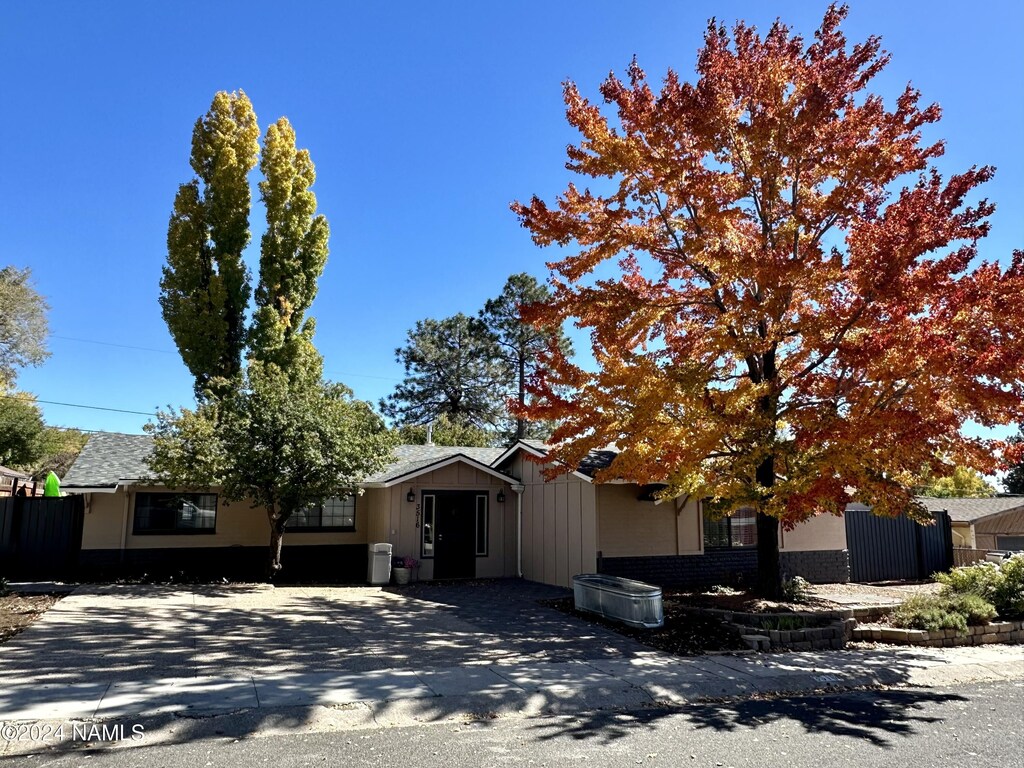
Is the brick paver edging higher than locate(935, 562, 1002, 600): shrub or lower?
lower

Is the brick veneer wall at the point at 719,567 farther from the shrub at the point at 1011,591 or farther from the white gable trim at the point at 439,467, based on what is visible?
the shrub at the point at 1011,591

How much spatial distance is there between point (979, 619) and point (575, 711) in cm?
784

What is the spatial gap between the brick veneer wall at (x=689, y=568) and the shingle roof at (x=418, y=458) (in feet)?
15.5

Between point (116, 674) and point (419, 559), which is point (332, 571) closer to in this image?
point (419, 559)

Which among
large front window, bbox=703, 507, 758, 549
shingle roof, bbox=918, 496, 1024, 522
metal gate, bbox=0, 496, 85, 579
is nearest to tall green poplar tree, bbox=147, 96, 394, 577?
metal gate, bbox=0, 496, 85, 579

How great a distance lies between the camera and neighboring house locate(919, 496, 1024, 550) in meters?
22.6

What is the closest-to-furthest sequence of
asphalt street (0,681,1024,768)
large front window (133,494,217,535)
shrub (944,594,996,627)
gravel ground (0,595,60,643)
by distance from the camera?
asphalt street (0,681,1024,768) < gravel ground (0,595,60,643) < shrub (944,594,996,627) < large front window (133,494,217,535)

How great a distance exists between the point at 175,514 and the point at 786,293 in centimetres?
1366

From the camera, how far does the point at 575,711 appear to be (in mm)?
6527

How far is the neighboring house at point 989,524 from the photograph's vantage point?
22594 millimetres

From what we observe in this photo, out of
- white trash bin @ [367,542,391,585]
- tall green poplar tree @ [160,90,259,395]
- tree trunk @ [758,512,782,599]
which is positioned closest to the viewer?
tree trunk @ [758,512,782,599]

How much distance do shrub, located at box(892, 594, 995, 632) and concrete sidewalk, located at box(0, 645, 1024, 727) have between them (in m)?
0.99

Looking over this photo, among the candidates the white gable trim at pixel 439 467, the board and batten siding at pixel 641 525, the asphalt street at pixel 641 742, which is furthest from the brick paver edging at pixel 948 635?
the white gable trim at pixel 439 467

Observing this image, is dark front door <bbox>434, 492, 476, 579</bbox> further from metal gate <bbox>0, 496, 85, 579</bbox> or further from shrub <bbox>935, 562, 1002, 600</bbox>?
shrub <bbox>935, 562, 1002, 600</bbox>
